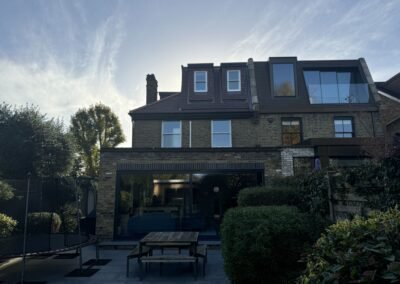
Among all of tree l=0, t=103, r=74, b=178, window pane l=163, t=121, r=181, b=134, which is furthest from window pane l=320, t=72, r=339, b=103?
tree l=0, t=103, r=74, b=178

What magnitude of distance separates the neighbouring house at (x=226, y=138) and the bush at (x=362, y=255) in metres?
8.24

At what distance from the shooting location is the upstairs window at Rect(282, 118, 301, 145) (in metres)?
14.9

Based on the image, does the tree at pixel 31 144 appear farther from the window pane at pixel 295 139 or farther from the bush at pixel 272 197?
the bush at pixel 272 197

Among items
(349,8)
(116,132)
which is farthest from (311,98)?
(116,132)

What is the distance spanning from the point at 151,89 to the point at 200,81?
3.38m

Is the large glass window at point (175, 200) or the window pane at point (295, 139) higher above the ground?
the window pane at point (295, 139)

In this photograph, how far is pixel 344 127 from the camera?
1528cm

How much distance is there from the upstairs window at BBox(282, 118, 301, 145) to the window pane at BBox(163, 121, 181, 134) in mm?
5809

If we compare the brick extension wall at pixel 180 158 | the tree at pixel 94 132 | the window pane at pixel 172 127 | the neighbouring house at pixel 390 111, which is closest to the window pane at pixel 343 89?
the neighbouring house at pixel 390 111

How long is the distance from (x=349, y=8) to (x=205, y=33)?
4411 mm

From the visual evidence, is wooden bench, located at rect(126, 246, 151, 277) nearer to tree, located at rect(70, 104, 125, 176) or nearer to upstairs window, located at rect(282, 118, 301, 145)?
upstairs window, located at rect(282, 118, 301, 145)

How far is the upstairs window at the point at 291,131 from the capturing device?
14.9m

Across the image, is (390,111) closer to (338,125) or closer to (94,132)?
(338,125)

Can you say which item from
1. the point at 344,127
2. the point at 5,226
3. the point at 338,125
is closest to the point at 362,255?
the point at 5,226
